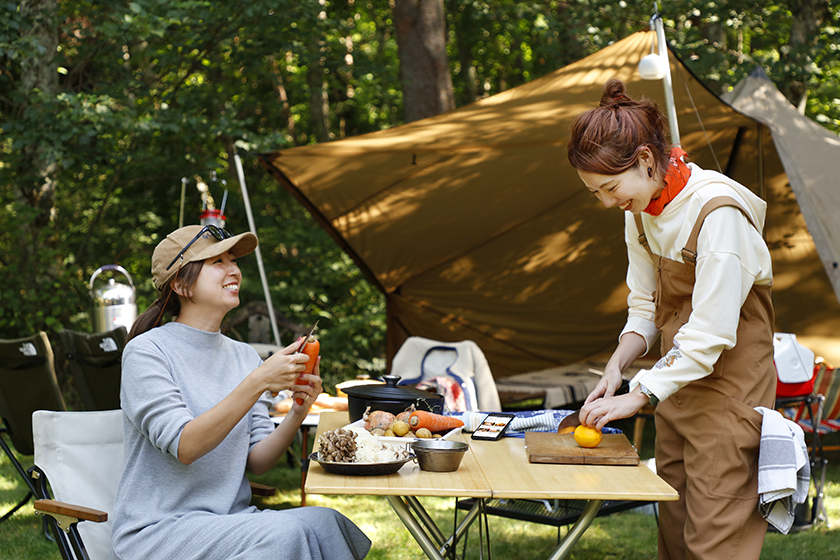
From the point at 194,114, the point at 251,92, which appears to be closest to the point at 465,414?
the point at 194,114

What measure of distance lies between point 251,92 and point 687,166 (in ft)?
24.1

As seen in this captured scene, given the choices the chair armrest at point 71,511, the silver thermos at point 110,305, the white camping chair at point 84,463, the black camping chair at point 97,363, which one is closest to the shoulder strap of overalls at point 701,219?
the white camping chair at point 84,463

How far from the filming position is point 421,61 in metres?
6.38

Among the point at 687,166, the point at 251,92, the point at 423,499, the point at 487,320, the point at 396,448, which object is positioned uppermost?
the point at 251,92

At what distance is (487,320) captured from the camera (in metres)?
5.67

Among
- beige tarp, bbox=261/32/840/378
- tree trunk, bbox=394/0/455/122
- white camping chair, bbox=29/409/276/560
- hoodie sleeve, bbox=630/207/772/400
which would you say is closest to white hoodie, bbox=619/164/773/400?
hoodie sleeve, bbox=630/207/772/400

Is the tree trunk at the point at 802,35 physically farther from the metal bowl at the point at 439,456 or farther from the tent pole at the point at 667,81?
the metal bowl at the point at 439,456

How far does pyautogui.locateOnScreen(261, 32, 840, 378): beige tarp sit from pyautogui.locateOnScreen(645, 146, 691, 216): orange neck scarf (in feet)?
6.24

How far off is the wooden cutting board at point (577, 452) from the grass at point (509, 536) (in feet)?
4.69

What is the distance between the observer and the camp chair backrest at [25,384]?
9.81 ft

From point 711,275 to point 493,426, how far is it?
709 millimetres

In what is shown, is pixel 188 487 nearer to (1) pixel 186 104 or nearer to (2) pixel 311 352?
(2) pixel 311 352

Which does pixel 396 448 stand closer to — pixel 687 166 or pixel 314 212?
pixel 687 166

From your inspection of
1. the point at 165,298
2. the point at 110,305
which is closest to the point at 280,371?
the point at 165,298
